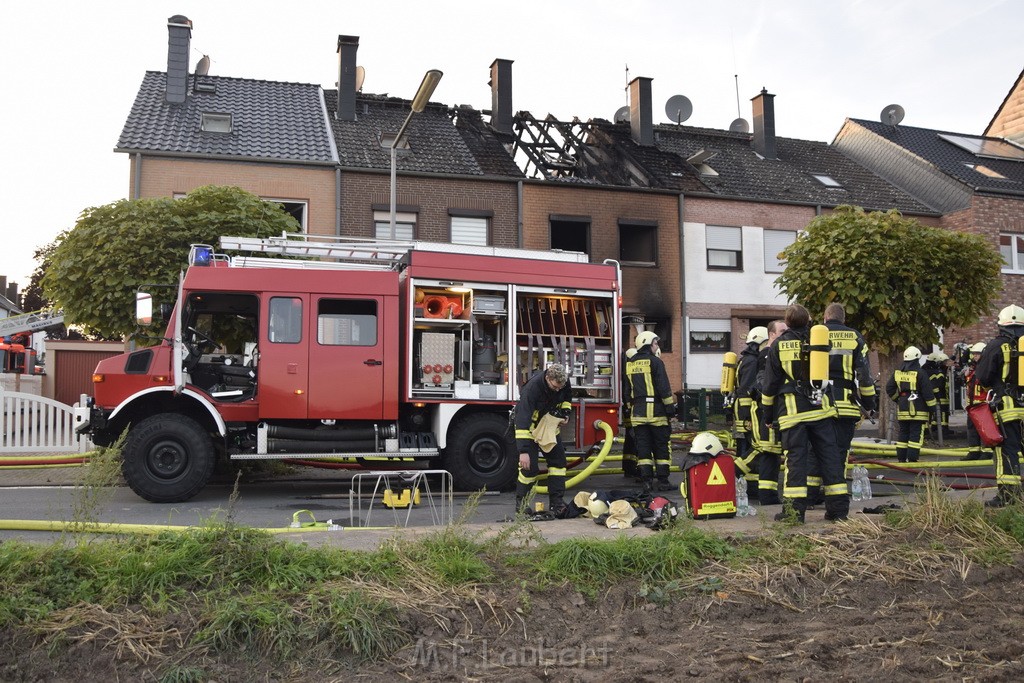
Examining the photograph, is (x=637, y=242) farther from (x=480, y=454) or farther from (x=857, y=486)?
(x=857, y=486)

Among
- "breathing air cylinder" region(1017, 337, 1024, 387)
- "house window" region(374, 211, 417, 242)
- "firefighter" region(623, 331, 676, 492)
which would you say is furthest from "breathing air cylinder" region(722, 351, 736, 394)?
"house window" region(374, 211, 417, 242)

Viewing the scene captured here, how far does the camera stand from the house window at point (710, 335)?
78.8 ft

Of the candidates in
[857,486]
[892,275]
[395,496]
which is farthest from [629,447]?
[892,275]

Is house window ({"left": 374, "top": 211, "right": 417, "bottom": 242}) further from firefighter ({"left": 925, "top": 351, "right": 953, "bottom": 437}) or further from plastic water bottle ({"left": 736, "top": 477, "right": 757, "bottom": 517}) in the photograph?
plastic water bottle ({"left": 736, "top": 477, "right": 757, "bottom": 517})

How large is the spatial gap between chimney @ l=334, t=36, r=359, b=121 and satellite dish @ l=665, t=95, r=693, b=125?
1022cm

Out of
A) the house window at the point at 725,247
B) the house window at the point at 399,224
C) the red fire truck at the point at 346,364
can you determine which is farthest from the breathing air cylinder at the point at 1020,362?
the house window at the point at 725,247

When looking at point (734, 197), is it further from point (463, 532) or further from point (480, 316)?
point (463, 532)

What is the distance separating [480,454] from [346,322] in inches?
85.1

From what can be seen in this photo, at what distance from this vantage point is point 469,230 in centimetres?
2239

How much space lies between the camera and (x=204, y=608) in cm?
489

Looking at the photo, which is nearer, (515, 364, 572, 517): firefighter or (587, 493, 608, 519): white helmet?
(587, 493, 608, 519): white helmet

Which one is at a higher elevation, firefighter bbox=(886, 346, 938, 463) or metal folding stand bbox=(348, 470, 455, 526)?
firefighter bbox=(886, 346, 938, 463)

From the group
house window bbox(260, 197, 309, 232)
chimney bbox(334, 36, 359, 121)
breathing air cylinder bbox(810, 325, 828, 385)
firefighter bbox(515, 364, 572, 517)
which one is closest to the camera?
breathing air cylinder bbox(810, 325, 828, 385)

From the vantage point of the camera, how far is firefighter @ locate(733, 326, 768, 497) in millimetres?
9336
